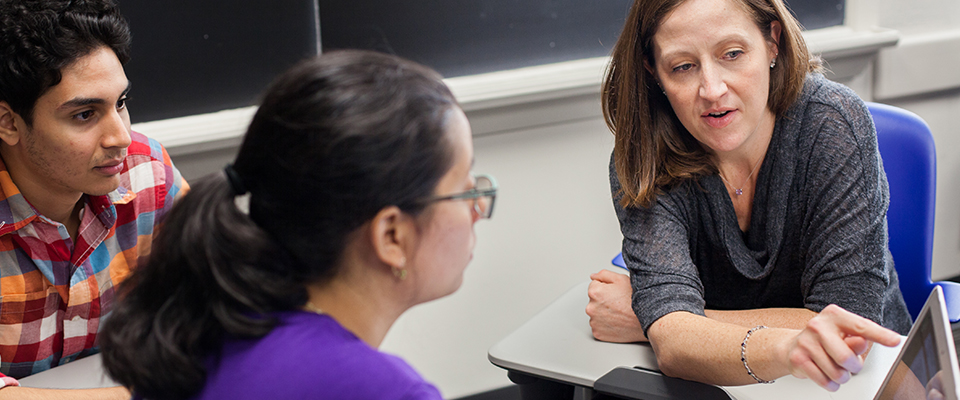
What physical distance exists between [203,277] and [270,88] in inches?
7.8

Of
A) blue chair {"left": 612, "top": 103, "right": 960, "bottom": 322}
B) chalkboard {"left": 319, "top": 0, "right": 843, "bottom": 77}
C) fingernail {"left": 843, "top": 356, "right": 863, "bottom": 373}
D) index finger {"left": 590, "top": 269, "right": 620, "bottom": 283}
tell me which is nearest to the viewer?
fingernail {"left": 843, "top": 356, "right": 863, "bottom": 373}

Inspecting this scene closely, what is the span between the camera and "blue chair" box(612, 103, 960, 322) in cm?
153

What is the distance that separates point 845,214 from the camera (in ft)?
A: 4.20

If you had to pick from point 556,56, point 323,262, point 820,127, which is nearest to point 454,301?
point 556,56

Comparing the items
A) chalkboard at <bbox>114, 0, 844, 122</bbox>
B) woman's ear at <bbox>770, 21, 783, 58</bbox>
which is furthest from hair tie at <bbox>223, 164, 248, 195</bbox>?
chalkboard at <bbox>114, 0, 844, 122</bbox>

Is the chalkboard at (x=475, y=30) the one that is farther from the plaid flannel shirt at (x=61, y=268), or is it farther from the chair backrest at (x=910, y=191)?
the chair backrest at (x=910, y=191)

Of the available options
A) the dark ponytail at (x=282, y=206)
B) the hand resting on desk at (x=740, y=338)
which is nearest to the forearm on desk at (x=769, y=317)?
the hand resting on desk at (x=740, y=338)

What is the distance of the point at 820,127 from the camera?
4.41 ft

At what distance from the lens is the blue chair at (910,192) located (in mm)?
1526

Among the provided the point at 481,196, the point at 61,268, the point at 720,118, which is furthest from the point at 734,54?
the point at 61,268

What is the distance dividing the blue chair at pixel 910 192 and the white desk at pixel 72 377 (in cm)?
151

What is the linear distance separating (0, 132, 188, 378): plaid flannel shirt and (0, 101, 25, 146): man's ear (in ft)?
0.19

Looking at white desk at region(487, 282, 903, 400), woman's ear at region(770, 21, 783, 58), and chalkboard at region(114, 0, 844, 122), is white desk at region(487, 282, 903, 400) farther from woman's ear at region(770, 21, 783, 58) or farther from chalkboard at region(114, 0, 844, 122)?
chalkboard at region(114, 0, 844, 122)

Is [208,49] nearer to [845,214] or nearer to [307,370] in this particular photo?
[307,370]
